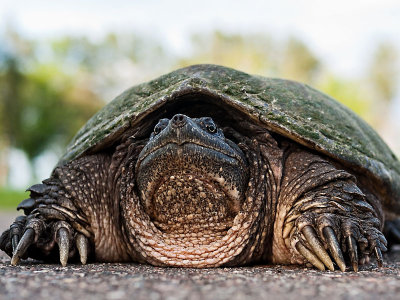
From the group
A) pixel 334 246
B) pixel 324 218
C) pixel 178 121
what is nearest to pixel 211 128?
pixel 178 121

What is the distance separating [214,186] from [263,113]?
653 millimetres

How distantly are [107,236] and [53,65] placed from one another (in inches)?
1392

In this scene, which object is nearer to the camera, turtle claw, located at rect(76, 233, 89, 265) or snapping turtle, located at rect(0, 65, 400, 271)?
snapping turtle, located at rect(0, 65, 400, 271)

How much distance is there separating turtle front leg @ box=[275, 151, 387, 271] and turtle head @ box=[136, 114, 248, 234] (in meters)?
0.35

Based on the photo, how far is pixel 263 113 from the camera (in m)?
3.08

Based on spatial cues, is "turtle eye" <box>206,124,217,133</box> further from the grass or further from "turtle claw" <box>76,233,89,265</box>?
the grass

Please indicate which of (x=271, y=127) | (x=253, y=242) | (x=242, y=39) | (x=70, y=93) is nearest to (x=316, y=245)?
(x=253, y=242)

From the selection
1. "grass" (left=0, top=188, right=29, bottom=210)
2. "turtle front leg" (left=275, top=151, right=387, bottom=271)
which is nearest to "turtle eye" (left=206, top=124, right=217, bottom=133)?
"turtle front leg" (left=275, top=151, right=387, bottom=271)

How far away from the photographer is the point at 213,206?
9.45ft

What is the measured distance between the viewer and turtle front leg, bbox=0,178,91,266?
Answer: 285 centimetres

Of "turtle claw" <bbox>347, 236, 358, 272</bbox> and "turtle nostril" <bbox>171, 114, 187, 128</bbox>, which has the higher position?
"turtle nostril" <bbox>171, 114, 187, 128</bbox>

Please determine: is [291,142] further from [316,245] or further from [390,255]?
[390,255]

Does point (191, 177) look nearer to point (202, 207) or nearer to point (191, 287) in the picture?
point (202, 207)

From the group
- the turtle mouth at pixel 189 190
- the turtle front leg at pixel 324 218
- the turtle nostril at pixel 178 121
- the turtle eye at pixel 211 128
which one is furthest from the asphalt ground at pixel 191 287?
the turtle eye at pixel 211 128
